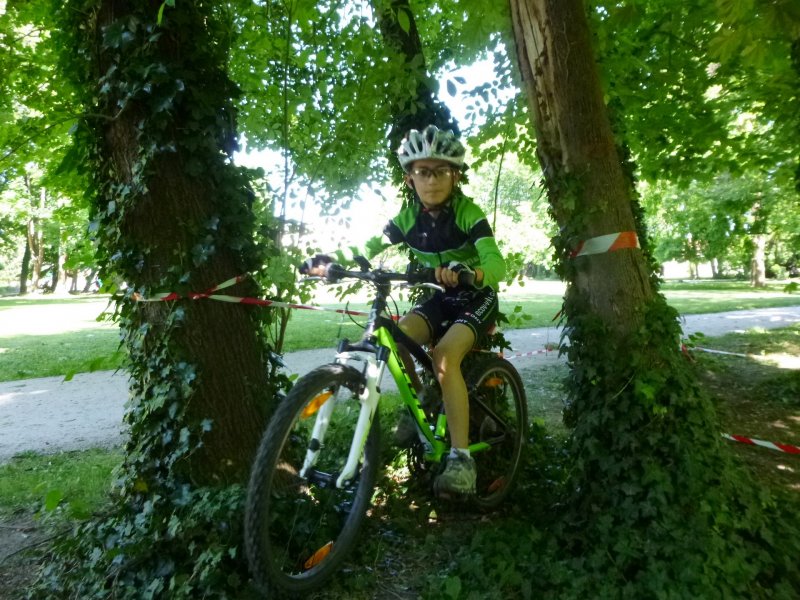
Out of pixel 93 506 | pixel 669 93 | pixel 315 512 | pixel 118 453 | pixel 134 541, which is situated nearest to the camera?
pixel 134 541

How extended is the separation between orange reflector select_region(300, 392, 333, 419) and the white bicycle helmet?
1.65 m

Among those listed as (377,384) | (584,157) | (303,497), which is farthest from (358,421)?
(584,157)

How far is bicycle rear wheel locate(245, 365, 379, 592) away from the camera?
90.0 inches

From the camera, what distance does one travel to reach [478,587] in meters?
2.65

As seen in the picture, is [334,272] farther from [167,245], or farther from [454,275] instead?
[167,245]

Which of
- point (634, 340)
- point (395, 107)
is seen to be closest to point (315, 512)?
point (634, 340)

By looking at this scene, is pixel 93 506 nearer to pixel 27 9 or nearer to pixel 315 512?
pixel 315 512

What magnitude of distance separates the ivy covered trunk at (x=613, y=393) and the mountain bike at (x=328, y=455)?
33.6 inches

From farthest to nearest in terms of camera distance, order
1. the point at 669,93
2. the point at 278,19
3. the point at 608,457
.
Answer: the point at 669,93
the point at 278,19
the point at 608,457

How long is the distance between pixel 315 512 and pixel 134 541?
33.3 inches

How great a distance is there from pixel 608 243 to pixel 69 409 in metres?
6.70

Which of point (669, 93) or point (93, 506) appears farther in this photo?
point (669, 93)

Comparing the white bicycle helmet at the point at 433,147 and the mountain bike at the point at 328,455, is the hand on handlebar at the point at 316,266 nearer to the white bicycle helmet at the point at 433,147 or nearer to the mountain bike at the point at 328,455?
the mountain bike at the point at 328,455

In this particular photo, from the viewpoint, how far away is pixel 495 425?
155 inches
